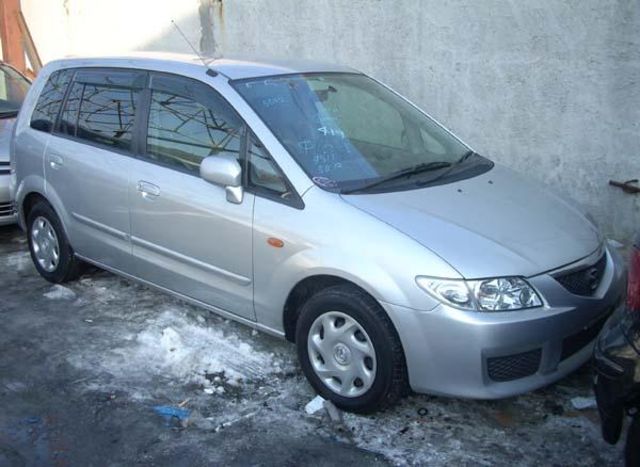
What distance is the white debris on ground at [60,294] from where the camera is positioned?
17.2ft

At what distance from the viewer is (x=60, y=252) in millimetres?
5297

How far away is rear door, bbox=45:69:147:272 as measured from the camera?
4.62 meters

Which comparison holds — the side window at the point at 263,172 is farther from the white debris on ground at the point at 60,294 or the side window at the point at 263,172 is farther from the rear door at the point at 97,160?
the white debris on ground at the point at 60,294

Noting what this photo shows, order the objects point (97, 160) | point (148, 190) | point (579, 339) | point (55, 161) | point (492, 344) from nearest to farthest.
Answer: point (492, 344), point (579, 339), point (148, 190), point (97, 160), point (55, 161)

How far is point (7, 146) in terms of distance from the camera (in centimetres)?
657

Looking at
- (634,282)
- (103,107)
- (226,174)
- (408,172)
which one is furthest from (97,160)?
(634,282)

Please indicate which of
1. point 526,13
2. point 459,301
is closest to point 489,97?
point 526,13

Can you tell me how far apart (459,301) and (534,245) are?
0.56 metres

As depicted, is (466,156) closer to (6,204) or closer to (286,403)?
(286,403)

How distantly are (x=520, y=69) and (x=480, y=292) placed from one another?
3518mm

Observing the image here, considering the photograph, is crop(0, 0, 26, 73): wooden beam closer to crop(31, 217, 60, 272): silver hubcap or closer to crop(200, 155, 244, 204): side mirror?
crop(31, 217, 60, 272): silver hubcap

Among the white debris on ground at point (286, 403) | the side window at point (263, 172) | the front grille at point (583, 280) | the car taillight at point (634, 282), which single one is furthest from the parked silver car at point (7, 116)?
the car taillight at point (634, 282)

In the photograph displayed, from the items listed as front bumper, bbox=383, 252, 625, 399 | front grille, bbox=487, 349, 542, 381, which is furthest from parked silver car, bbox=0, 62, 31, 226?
front grille, bbox=487, 349, 542, 381

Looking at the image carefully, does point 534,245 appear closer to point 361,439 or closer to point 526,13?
point 361,439
